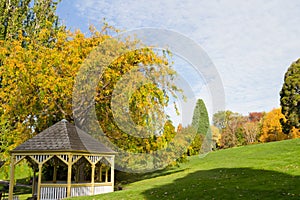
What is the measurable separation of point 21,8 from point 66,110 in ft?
40.3

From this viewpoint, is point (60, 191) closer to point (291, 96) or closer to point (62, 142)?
point (62, 142)

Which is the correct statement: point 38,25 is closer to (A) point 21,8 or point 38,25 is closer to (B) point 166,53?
(A) point 21,8

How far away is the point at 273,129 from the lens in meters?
49.3

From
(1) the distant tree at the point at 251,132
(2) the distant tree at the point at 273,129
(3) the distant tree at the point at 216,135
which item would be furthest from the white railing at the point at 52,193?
(3) the distant tree at the point at 216,135

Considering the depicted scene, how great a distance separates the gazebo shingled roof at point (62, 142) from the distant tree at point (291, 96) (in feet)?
89.9

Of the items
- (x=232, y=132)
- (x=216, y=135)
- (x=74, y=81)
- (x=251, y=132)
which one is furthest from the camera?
(x=216, y=135)

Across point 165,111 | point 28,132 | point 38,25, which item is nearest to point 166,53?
point 165,111

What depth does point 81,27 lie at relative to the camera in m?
24.0

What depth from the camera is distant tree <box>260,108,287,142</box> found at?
160ft

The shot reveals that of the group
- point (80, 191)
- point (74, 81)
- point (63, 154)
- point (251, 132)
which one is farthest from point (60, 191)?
point (251, 132)

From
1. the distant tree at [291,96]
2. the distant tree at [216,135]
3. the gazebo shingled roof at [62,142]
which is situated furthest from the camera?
the distant tree at [216,135]

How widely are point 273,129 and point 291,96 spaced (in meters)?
10.3

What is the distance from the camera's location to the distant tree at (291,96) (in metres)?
39.2

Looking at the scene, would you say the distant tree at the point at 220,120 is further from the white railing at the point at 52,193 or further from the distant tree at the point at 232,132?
the white railing at the point at 52,193
